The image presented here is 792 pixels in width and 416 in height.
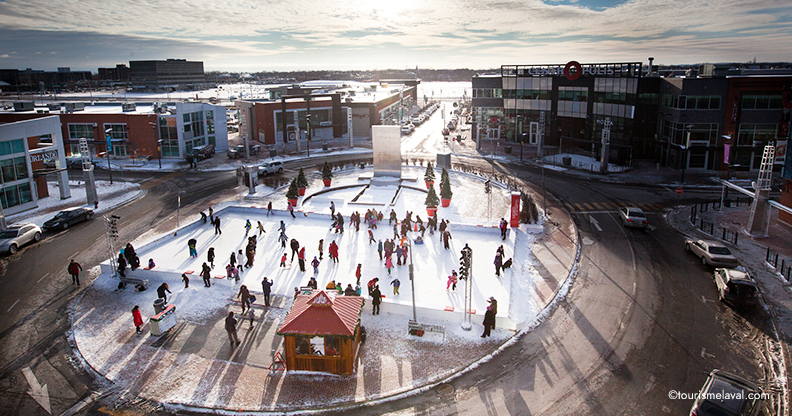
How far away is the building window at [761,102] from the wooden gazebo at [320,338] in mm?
53820

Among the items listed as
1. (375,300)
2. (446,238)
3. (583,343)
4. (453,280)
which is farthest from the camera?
(446,238)

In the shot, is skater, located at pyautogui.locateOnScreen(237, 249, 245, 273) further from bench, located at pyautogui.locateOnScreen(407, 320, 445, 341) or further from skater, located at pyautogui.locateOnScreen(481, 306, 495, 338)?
skater, located at pyautogui.locateOnScreen(481, 306, 495, 338)

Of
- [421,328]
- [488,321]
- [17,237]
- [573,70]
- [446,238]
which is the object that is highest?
[573,70]

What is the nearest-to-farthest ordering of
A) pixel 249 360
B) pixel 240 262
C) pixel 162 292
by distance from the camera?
pixel 249 360, pixel 162 292, pixel 240 262

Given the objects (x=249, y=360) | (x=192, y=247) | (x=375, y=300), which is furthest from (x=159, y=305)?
Answer: (x=375, y=300)

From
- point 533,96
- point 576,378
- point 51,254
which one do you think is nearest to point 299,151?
point 533,96

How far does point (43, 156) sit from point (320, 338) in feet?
134

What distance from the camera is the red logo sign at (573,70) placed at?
65.9m

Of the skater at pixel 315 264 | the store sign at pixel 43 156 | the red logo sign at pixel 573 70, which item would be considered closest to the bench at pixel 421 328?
the skater at pixel 315 264

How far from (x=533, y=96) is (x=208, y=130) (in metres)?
49.3

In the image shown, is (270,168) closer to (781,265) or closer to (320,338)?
(320,338)

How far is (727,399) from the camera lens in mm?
15711

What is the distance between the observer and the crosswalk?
4197 cm

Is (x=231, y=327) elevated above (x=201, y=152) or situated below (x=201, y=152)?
below
